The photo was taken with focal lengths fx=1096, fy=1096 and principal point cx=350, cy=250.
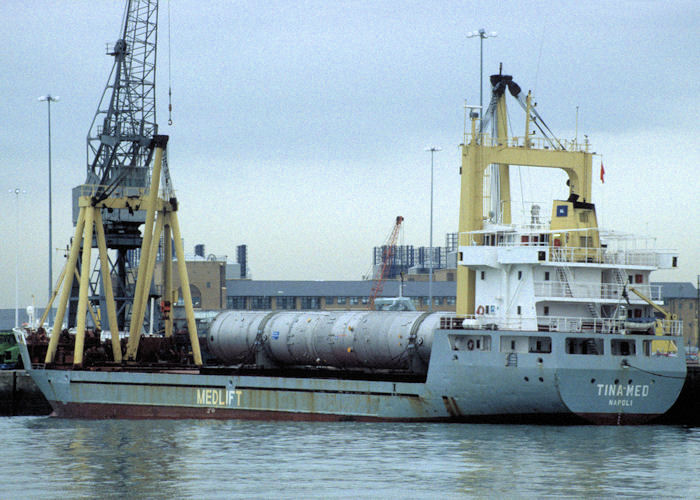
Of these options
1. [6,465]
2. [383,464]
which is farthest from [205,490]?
[6,465]

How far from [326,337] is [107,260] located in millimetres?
12757

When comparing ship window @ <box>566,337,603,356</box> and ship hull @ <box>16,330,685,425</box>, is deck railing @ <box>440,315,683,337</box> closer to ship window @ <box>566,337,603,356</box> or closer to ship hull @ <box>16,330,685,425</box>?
ship window @ <box>566,337,603,356</box>

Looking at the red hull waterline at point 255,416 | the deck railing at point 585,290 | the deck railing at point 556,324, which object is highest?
the deck railing at point 585,290

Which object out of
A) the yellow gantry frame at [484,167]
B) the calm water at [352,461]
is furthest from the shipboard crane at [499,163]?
the calm water at [352,461]

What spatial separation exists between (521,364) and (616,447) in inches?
230

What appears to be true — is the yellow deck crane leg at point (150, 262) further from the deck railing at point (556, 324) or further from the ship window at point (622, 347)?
the ship window at point (622, 347)

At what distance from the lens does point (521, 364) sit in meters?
42.9

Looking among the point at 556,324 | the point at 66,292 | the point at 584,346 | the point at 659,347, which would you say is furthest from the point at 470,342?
the point at 66,292

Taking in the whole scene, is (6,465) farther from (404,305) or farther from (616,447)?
(404,305)

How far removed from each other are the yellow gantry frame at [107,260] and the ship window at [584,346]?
20822 millimetres

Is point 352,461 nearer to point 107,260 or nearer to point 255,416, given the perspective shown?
point 255,416

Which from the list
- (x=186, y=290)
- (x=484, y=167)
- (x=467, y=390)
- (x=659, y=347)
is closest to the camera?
(x=467, y=390)

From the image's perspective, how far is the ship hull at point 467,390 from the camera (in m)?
42.7

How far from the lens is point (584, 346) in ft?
145
